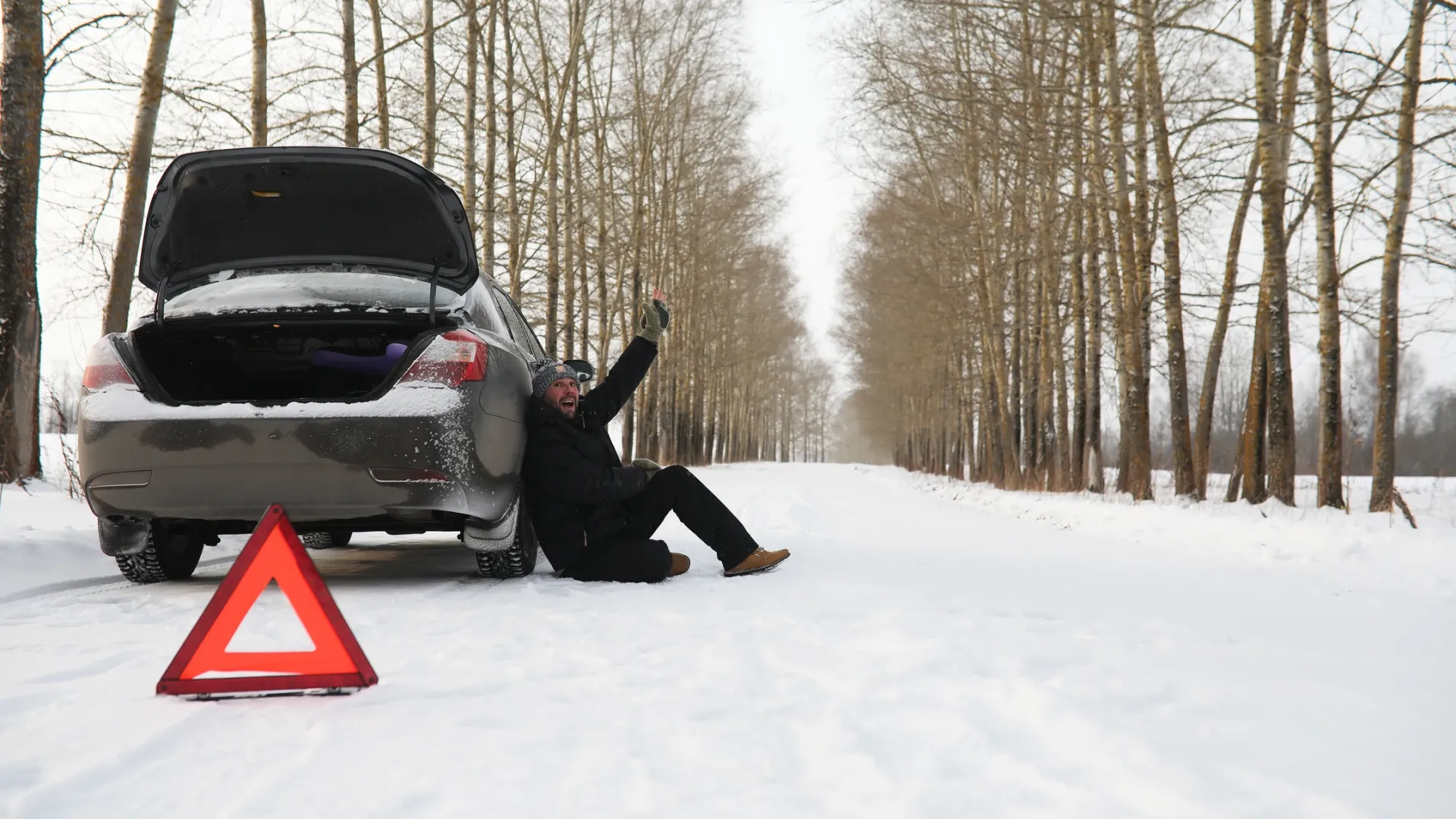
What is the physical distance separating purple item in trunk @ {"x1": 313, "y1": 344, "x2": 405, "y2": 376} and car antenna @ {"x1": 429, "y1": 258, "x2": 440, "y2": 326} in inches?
17.6

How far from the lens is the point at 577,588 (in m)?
4.46

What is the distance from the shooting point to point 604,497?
15.4 ft

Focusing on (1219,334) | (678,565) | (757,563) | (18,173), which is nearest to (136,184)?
(18,173)

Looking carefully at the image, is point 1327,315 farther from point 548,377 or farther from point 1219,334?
point 548,377

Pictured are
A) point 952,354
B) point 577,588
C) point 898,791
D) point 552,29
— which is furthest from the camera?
point 952,354

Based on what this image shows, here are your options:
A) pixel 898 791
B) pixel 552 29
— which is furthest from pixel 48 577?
pixel 552 29

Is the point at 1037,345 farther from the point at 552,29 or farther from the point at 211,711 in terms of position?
the point at 211,711

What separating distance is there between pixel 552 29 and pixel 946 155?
8.92 metres

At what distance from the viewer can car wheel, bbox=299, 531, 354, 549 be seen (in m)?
6.65

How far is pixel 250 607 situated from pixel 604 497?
230 cm

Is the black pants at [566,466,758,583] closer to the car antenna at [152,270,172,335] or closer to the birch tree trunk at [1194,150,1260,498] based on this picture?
the car antenna at [152,270,172,335]

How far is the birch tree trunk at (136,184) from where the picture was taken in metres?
8.71

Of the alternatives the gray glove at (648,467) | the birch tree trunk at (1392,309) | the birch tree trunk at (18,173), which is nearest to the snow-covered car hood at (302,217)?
the gray glove at (648,467)

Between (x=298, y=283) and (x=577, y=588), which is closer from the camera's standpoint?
(x=298, y=283)
